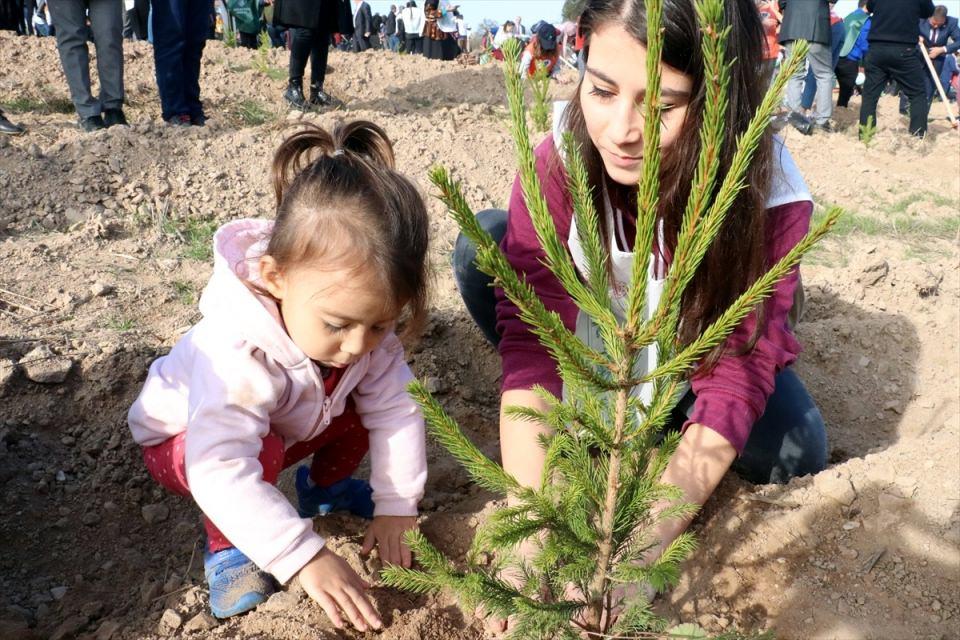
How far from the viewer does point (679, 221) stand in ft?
5.76

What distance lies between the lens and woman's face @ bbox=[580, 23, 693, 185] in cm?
162

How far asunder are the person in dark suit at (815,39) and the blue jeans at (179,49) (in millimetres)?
4885

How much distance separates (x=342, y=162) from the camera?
182 cm

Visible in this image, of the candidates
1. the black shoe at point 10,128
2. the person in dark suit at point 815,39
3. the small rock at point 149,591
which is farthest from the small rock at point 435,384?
the person in dark suit at point 815,39

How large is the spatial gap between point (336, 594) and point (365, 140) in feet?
3.48

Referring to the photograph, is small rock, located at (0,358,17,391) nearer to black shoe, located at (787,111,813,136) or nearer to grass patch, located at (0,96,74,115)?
grass patch, located at (0,96,74,115)

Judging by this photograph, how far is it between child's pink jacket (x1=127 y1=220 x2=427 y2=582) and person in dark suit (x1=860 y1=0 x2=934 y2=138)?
25.2 feet

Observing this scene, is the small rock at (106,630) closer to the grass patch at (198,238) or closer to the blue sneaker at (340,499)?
the blue sneaker at (340,499)

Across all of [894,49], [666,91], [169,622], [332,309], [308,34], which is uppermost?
[666,91]

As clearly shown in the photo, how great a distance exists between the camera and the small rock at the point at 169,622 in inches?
70.7

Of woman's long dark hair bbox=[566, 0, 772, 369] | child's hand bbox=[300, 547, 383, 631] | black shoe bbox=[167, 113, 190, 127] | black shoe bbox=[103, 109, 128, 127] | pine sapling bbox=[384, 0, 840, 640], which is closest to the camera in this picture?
pine sapling bbox=[384, 0, 840, 640]

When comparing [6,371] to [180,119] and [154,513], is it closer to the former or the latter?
[154,513]

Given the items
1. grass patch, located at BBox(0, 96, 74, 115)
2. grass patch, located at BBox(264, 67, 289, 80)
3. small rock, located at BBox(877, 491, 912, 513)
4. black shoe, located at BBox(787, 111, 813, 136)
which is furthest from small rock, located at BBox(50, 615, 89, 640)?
black shoe, located at BBox(787, 111, 813, 136)

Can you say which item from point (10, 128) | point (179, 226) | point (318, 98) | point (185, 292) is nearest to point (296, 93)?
point (318, 98)
